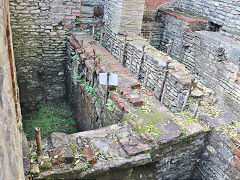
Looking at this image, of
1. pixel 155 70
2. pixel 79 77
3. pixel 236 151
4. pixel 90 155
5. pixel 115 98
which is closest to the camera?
pixel 90 155

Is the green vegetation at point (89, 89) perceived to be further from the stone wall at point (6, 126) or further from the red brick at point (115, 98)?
the stone wall at point (6, 126)

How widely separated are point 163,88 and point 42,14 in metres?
3.74

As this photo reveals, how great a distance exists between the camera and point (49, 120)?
623cm

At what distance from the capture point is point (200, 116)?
141 inches

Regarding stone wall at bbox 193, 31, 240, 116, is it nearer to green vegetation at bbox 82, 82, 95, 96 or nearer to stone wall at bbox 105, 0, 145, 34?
stone wall at bbox 105, 0, 145, 34

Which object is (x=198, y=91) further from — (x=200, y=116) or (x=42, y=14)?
(x=42, y=14)

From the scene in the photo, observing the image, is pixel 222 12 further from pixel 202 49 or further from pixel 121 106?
pixel 121 106

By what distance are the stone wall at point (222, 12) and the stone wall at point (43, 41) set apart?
337 centimetres

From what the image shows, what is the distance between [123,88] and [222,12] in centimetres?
458

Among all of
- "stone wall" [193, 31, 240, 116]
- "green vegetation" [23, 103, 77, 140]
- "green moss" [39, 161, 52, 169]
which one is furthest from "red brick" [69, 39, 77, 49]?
"green moss" [39, 161, 52, 169]

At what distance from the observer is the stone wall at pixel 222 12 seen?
20.7 ft

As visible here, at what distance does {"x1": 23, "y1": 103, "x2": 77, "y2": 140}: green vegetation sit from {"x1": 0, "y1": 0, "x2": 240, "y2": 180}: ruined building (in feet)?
0.50

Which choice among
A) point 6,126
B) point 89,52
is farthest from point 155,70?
point 6,126

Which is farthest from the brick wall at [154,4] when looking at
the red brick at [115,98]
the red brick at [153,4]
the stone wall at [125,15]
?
the red brick at [115,98]
